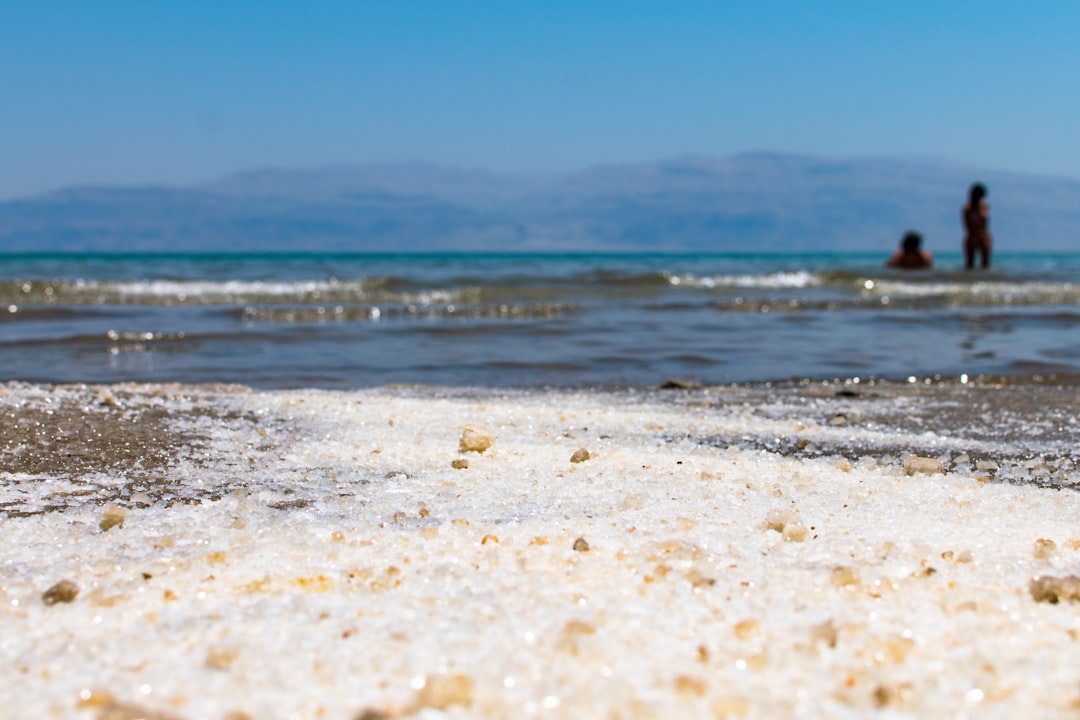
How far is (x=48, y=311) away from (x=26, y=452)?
7.27 metres

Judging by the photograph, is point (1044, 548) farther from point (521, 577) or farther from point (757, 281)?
point (757, 281)

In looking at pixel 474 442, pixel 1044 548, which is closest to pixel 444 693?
pixel 1044 548

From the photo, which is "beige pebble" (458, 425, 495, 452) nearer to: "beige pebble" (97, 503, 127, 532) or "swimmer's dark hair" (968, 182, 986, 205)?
"beige pebble" (97, 503, 127, 532)

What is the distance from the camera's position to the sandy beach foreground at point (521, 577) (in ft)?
4.23

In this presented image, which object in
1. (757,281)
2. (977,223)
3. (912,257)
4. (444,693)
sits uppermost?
(977,223)

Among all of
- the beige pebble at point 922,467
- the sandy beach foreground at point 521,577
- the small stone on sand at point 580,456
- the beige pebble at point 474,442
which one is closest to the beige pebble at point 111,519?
the sandy beach foreground at point 521,577

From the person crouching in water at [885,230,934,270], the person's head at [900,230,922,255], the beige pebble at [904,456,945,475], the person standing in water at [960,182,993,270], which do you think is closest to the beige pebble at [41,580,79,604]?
the beige pebble at [904,456,945,475]

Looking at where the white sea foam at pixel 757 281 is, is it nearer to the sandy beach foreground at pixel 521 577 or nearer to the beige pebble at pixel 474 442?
the beige pebble at pixel 474 442

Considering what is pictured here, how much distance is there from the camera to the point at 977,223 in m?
19.3

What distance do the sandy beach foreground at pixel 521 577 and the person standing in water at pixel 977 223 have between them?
16932 millimetres

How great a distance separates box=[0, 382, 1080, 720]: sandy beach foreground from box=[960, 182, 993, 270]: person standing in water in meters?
16.9

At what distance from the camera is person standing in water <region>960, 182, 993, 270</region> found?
1867cm

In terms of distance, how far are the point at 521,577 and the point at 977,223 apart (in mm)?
19571

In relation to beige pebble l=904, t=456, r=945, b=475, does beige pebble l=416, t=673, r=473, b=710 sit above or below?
below
